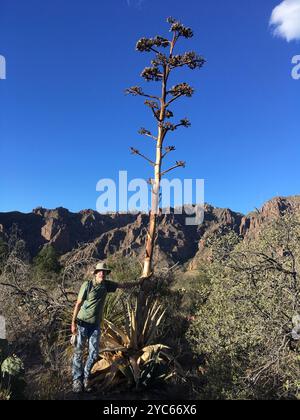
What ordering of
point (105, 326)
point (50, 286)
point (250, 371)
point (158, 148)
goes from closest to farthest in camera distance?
point (250, 371) < point (105, 326) < point (158, 148) < point (50, 286)

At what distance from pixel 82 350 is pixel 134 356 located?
3.72 ft

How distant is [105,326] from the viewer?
8.03 meters

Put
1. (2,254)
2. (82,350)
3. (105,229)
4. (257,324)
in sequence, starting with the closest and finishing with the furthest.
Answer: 1. (257,324)
2. (82,350)
3. (2,254)
4. (105,229)

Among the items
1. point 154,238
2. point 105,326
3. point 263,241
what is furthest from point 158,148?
point 105,326

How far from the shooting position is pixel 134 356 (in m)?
7.35

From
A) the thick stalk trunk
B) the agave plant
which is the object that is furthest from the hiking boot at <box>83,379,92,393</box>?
the thick stalk trunk

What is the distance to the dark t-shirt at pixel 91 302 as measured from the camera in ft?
21.5

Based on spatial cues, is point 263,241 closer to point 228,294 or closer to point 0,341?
point 228,294

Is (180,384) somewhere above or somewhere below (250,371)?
below

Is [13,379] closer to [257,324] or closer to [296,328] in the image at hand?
[257,324]

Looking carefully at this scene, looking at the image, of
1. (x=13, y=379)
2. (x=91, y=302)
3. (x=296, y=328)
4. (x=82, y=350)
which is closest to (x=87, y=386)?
(x=82, y=350)

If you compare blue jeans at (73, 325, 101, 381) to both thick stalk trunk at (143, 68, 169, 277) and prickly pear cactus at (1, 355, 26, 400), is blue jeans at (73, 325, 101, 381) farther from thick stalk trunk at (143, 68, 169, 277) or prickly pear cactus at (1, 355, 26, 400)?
thick stalk trunk at (143, 68, 169, 277)
